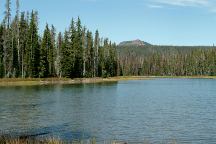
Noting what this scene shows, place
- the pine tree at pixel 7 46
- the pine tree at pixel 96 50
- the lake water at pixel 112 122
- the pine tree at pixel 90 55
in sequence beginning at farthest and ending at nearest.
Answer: the pine tree at pixel 96 50 → the pine tree at pixel 90 55 → the pine tree at pixel 7 46 → the lake water at pixel 112 122

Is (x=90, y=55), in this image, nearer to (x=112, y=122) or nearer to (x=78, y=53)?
(x=78, y=53)

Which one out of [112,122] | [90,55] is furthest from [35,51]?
[112,122]

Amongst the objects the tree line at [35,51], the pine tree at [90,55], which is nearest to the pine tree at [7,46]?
the tree line at [35,51]

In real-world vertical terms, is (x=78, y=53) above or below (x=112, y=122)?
above

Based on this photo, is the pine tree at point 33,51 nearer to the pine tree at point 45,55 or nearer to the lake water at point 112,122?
the pine tree at point 45,55

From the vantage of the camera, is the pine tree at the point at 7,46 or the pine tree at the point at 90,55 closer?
the pine tree at the point at 7,46

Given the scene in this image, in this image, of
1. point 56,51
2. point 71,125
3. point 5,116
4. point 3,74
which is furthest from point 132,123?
point 56,51

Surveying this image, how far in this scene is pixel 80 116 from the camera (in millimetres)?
39500

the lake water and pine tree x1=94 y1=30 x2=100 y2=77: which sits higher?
pine tree x1=94 y1=30 x2=100 y2=77

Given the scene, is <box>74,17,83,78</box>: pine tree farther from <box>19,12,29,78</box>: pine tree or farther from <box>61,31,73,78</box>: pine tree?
<box>19,12,29,78</box>: pine tree

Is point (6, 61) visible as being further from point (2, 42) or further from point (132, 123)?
point (132, 123)

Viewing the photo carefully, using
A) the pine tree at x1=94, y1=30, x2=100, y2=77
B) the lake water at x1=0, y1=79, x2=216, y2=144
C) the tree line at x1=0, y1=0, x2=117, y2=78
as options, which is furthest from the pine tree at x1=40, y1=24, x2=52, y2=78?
the lake water at x1=0, y1=79, x2=216, y2=144

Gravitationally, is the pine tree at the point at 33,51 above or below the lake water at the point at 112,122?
above

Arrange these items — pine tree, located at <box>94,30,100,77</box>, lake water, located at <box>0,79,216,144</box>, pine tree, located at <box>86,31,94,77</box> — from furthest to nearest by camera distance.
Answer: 1. pine tree, located at <box>94,30,100,77</box>
2. pine tree, located at <box>86,31,94,77</box>
3. lake water, located at <box>0,79,216,144</box>
